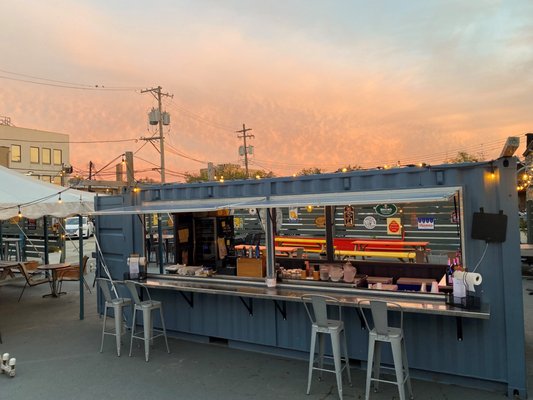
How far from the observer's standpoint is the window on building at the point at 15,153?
112 ft

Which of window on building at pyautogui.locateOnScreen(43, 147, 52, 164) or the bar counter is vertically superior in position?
window on building at pyautogui.locateOnScreen(43, 147, 52, 164)

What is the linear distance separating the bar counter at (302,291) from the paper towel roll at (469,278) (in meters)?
0.22

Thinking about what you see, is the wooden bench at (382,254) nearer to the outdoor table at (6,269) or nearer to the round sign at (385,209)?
the round sign at (385,209)

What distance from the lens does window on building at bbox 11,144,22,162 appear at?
3406cm

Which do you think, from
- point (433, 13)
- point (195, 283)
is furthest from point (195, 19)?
point (195, 283)

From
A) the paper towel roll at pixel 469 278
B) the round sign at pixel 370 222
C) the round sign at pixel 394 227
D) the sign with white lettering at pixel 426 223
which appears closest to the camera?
the paper towel roll at pixel 469 278

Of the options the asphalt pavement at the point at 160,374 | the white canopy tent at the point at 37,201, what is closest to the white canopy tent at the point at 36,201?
the white canopy tent at the point at 37,201

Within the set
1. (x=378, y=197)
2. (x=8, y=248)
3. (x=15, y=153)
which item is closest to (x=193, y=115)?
(x=15, y=153)

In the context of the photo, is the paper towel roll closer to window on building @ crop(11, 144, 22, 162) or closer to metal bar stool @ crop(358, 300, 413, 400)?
metal bar stool @ crop(358, 300, 413, 400)

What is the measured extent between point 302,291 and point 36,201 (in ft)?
17.8

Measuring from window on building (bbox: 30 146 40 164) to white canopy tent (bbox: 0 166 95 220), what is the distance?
32.4m

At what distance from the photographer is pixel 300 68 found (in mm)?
11523

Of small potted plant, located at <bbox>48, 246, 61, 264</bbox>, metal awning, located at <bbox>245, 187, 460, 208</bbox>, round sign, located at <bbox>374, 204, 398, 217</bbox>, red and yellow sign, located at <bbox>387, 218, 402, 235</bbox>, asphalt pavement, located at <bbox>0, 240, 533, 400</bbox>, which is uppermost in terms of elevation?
metal awning, located at <bbox>245, 187, 460, 208</bbox>

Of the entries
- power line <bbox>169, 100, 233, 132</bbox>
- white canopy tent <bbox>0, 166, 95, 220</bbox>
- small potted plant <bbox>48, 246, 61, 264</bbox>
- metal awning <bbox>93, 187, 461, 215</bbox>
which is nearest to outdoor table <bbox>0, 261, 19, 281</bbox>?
white canopy tent <bbox>0, 166, 95, 220</bbox>
